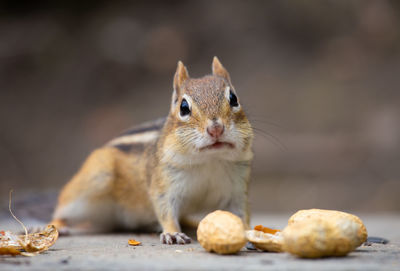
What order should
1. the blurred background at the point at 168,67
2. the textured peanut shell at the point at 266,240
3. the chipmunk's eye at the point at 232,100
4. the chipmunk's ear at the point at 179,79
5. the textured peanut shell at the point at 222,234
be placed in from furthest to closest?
the blurred background at the point at 168,67 < the chipmunk's ear at the point at 179,79 < the chipmunk's eye at the point at 232,100 < the textured peanut shell at the point at 266,240 < the textured peanut shell at the point at 222,234

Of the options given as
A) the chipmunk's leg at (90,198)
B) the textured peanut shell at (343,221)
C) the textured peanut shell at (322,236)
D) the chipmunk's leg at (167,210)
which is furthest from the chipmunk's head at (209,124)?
the chipmunk's leg at (90,198)

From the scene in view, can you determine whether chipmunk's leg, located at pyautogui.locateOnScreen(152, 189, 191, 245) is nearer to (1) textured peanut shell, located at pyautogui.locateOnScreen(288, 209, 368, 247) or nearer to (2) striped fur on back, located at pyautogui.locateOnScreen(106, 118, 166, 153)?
(2) striped fur on back, located at pyautogui.locateOnScreen(106, 118, 166, 153)

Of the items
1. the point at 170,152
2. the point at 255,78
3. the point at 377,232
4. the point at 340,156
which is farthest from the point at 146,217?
the point at 255,78

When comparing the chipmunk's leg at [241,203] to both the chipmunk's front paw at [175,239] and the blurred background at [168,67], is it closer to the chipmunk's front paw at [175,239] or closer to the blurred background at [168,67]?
the chipmunk's front paw at [175,239]

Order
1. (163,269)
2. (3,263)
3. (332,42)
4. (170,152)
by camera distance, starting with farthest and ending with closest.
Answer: (332,42)
(170,152)
(3,263)
(163,269)

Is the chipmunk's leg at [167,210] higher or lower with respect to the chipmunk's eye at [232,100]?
lower

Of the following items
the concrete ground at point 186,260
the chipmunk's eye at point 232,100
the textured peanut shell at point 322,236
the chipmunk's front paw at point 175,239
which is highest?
the chipmunk's eye at point 232,100

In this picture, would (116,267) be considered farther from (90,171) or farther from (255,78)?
(255,78)

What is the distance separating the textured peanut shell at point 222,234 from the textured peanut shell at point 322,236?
0.23 meters

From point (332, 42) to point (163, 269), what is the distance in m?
7.72

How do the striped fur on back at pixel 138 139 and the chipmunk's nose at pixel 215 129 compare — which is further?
the striped fur on back at pixel 138 139

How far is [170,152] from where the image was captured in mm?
3252

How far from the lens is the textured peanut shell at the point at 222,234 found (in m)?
2.34

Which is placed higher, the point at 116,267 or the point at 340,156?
the point at 340,156
